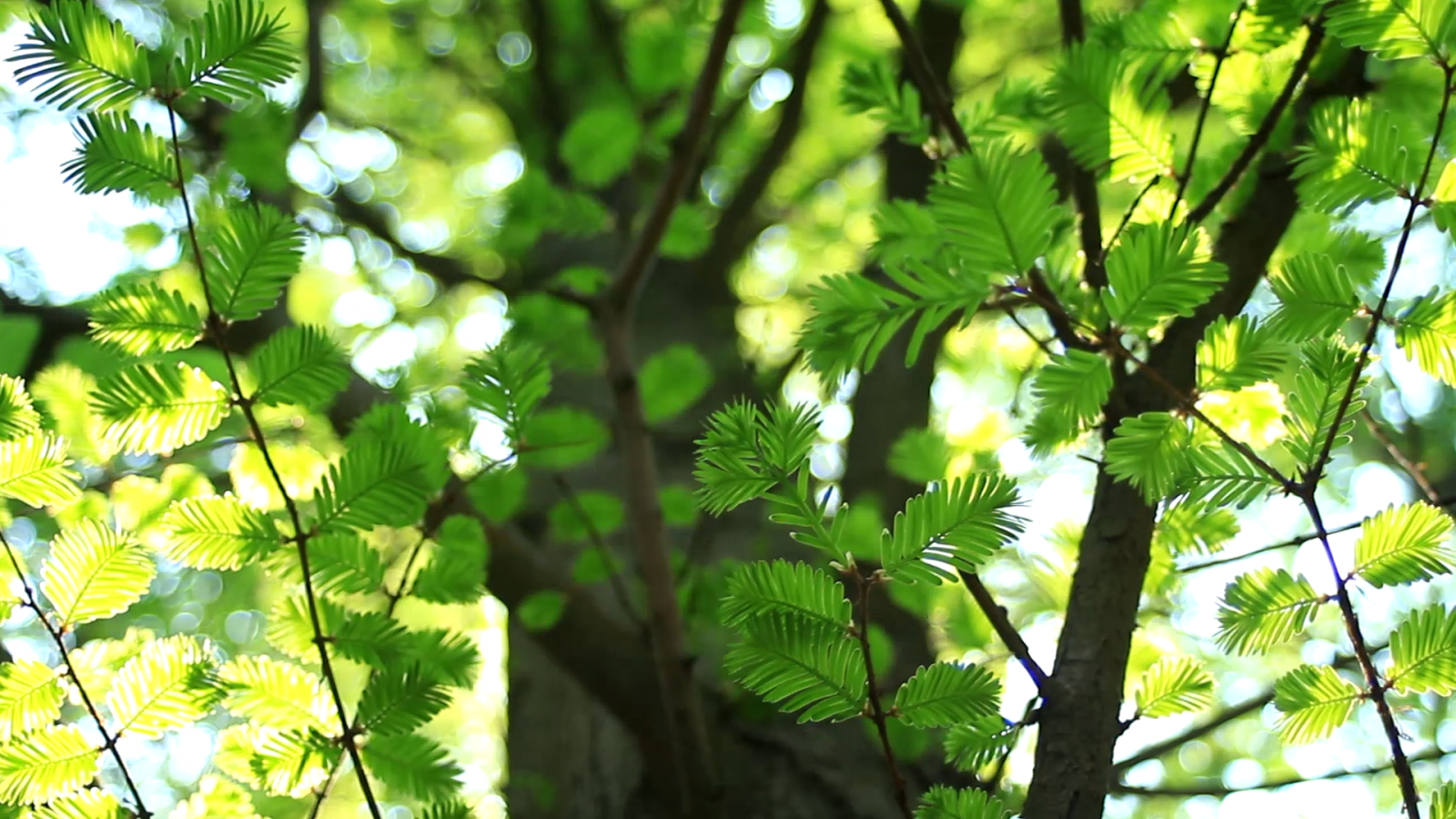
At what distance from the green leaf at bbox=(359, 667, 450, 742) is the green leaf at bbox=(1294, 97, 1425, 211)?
2.35 feet

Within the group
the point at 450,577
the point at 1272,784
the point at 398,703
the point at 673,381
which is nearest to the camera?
the point at 398,703

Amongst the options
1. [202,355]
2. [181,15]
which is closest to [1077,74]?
[202,355]

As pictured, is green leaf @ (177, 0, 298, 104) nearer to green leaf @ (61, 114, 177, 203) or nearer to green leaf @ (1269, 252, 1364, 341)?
green leaf @ (61, 114, 177, 203)

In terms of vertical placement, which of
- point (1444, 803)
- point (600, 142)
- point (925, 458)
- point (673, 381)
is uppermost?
point (600, 142)

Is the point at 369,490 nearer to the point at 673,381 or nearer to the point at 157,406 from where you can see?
the point at 157,406

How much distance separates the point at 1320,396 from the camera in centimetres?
65

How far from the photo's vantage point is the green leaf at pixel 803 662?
24.3 inches

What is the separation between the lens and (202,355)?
4.68ft

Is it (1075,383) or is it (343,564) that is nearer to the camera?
(1075,383)

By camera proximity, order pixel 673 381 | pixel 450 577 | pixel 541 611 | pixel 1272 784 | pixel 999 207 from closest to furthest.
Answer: pixel 999 207, pixel 450 577, pixel 1272 784, pixel 541 611, pixel 673 381

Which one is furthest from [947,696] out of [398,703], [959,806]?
[398,703]

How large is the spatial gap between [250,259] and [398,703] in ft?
1.11

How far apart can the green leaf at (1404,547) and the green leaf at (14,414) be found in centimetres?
86

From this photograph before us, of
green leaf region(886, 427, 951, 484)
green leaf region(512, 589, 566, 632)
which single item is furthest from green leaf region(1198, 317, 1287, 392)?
green leaf region(512, 589, 566, 632)
